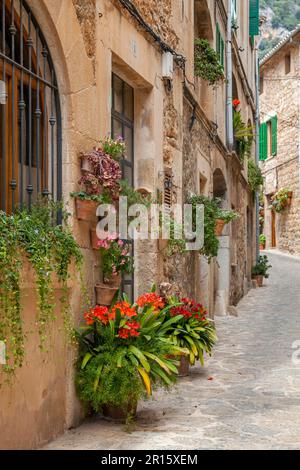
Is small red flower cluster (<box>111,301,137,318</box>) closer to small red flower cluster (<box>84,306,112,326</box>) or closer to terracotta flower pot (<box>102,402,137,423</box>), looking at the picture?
small red flower cluster (<box>84,306,112,326</box>)

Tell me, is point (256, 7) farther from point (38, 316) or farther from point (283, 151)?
point (38, 316)

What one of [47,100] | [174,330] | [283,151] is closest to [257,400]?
[174,330]

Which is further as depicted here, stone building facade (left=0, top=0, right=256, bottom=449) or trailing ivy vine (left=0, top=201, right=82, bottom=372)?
stone building facade (left=0, top=0, right=256, bottom=449)

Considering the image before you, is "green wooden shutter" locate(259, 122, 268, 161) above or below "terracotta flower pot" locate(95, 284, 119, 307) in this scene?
above

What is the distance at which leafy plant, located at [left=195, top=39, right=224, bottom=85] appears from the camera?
9.43 m

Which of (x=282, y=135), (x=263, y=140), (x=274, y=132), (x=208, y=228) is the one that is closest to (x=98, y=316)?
(x=208, y=228)

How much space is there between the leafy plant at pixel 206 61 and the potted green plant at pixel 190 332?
4.22 metres

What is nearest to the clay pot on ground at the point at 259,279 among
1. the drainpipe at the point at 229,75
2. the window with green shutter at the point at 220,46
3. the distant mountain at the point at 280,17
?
the drainpipe at the point at 229,75

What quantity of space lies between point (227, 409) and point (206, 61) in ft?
19.1

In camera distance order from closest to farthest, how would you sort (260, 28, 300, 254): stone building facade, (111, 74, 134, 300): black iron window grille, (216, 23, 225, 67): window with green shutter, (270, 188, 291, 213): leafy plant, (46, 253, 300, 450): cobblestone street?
(46, 253, 300, 450): cobblestone street < (111, 74, 134, 300): black iron window grille < (216, 23, 225, 67): window with green shutter < (260, 28, 300, 254): stone building facade < (270, 188, 291, 213): leafy plant

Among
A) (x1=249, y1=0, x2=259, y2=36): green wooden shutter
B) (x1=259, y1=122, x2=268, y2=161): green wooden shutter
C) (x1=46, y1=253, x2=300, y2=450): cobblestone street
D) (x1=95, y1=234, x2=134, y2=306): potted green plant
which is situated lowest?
(x1=46, y1=253, x2=300, y2=450): cobblestone street

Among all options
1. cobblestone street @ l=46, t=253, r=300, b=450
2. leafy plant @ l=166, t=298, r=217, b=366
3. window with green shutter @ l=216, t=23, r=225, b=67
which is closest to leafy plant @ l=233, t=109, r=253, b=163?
window with green shutter @ l=216, t=23, r=225, b=67

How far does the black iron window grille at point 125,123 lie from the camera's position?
6.04 meters
